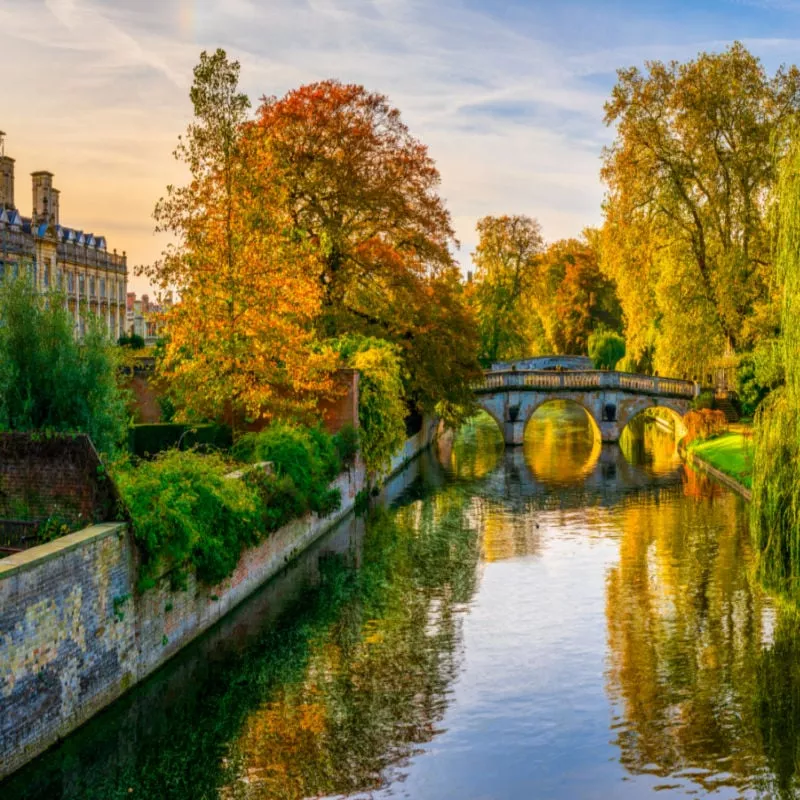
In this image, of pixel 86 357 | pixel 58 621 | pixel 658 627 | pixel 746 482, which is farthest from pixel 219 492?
pixel 746 482

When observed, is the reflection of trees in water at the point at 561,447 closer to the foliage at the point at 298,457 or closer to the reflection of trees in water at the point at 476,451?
the reflection of trees in water at the point at 476,451

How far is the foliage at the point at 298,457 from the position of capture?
73.9 feet

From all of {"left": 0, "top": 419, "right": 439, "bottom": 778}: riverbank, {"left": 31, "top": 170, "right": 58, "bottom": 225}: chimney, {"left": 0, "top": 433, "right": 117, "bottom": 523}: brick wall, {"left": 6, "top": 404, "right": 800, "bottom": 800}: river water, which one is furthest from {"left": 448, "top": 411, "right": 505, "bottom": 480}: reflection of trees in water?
{"left": 31, "top": 170, "right": 58, "bottom": 225}: chimney

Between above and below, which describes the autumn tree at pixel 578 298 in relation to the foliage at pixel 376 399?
above

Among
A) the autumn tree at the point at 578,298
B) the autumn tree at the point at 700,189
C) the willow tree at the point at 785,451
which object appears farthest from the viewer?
the autumn tree at the point at 578,298

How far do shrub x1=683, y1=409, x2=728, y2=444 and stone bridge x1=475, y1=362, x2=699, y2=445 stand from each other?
11.9 feet

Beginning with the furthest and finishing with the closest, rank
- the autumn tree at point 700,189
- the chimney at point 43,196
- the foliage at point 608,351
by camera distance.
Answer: the foliage at point 608,351, the chimney at point 43,196, the autumn tree at point 700,189

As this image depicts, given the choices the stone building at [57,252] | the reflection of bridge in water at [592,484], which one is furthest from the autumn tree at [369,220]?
the stone building at [57,252]

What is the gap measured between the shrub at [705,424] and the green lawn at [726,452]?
570 mm

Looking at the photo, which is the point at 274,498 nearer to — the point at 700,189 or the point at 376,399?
the point at 376,399

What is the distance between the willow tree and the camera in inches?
662

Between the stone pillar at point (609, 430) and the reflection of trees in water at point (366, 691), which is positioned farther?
the stone pillar at point (609, 430)

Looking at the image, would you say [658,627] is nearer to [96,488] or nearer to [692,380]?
[96,488]

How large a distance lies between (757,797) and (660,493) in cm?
2223
